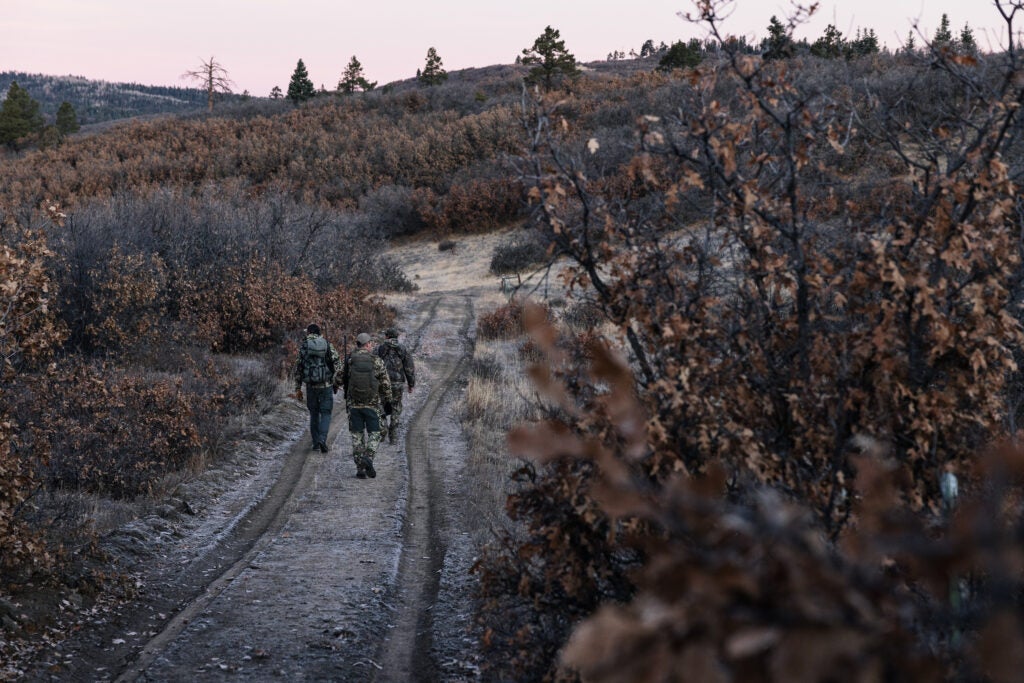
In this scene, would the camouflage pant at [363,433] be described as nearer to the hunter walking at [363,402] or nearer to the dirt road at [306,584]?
the hunter walking at [363,402]

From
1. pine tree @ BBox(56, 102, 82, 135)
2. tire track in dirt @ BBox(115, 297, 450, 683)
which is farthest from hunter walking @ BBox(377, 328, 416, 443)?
pine tree @ BBox(56, 102, 82, 135)

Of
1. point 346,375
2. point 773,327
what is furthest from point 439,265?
point 773,327

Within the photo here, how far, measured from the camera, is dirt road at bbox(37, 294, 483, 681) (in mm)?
6465

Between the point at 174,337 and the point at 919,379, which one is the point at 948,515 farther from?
the point at 174,337

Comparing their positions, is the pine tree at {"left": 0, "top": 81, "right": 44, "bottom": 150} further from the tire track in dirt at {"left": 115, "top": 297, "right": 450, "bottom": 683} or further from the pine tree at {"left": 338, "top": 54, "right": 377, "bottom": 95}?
the tire track in dirt at {"left": 115, "top": 297, "right": 450, "bottom": 683}

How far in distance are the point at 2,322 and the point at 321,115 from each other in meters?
52.1

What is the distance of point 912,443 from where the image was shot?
4434 mm

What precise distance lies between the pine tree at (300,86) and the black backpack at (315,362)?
58.0m

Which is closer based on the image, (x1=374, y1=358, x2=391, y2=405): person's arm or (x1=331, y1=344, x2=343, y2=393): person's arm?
(x1=374, y1=358, x2=391, y2=405): person's arm

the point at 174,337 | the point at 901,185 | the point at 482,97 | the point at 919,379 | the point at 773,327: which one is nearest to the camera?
the point at 919,379

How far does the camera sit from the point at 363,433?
38.3 feet

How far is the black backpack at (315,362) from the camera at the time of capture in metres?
12.3

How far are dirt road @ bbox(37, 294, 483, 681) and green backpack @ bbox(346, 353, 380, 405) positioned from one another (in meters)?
1.11

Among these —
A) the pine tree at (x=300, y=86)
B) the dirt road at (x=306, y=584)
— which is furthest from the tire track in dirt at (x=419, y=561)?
the pine tree at (x=300, y=86)
